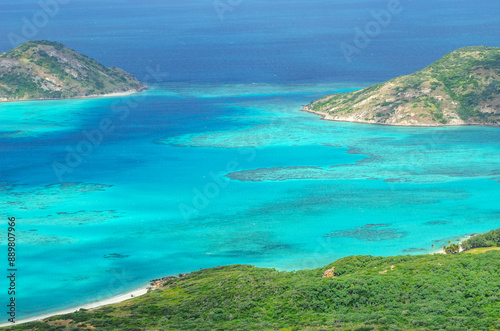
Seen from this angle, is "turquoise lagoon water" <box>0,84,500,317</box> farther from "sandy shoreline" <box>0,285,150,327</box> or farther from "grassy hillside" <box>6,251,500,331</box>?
"grassy hillside" <box>6,251,500,331</box>

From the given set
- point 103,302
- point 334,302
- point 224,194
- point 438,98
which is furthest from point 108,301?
point 438,98

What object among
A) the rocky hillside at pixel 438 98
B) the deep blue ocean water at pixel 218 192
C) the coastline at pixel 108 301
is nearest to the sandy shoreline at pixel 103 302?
the coastline at pixel 108 301

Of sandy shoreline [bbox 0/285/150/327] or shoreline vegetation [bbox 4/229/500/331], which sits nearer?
shoreline vegetation [bbox 4/229/500/331]

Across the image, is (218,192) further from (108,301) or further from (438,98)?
(438,98)

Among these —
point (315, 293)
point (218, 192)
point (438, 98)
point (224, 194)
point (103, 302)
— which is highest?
point (438, 98)

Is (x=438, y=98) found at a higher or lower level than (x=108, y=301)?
higher

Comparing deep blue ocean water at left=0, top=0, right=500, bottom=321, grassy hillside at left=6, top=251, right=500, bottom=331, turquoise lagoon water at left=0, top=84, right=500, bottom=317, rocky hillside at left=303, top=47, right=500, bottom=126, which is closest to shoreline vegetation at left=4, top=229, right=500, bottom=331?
grassy hillside at left=6, top=251, right=500, bottom=331

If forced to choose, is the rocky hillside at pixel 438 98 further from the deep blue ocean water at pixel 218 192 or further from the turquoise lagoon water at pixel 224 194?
the turquoise lagoon water at pixel 224 194

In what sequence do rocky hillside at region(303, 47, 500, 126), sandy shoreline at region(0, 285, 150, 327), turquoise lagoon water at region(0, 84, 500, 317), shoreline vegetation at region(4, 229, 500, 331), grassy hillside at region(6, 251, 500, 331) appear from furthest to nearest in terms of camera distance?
1. rocky hillside at region(303, 47, 500, 126)
2. turquoise lagoon water at region(0, 84, 500, 317)
3. sandy shoreline at region(0, 285, 150, 327)
4. shoreline vegetation at region(4, 229, 500, 331)
5. grassy hillside at region(6, 251, 500, 331)
